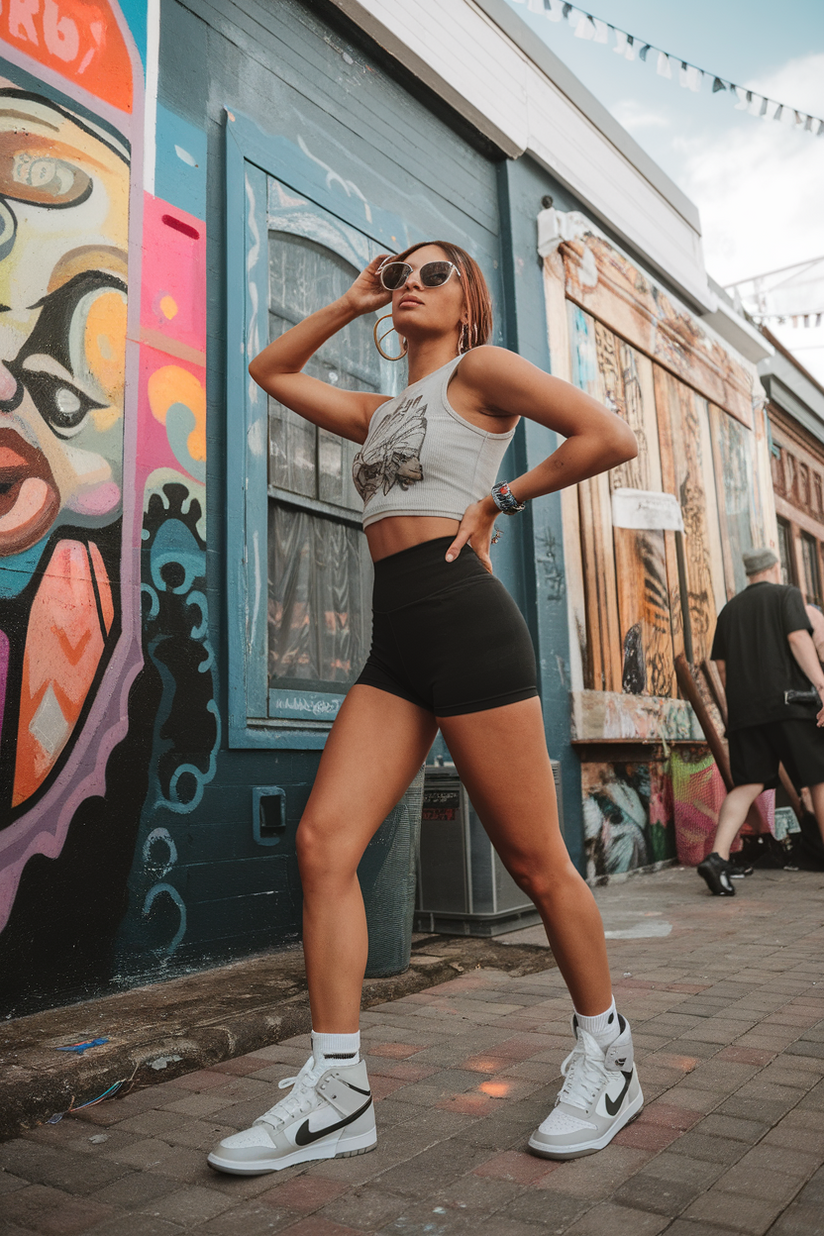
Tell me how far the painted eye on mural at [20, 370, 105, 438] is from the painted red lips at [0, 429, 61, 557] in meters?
0.15

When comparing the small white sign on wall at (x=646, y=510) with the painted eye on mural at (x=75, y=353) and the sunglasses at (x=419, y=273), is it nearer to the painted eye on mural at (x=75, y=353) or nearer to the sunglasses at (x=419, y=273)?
the painted eye on mural at (x=75, y=353)

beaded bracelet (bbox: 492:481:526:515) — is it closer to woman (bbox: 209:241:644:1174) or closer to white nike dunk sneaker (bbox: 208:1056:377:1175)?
woman (bbox: 209:241:644:1174)

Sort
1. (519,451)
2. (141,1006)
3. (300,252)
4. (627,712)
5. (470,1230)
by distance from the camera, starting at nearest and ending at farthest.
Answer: (470,1230)
(141,1006)
(300,252)
(519,451)
(627,712)

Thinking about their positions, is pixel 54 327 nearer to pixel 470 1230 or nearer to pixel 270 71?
pixel 270 71

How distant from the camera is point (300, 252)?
4906mm

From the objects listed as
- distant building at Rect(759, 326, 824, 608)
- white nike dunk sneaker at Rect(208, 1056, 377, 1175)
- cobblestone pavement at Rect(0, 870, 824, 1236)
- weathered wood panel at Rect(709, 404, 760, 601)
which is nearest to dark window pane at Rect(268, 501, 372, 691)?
cobblestone pavement at Rect(0, 870, 824, 1236)

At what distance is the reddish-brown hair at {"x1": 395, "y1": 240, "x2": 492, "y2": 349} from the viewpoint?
249 centimetres

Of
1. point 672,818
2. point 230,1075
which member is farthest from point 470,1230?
point 672,818

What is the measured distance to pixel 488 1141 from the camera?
216 cm

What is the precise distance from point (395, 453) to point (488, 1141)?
1626 mm

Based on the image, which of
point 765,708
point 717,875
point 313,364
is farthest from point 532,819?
point 765,708

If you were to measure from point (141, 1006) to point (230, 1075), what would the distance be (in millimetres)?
632

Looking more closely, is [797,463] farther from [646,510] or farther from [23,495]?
[23,495]

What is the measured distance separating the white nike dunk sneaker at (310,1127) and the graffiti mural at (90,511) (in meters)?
1.45
